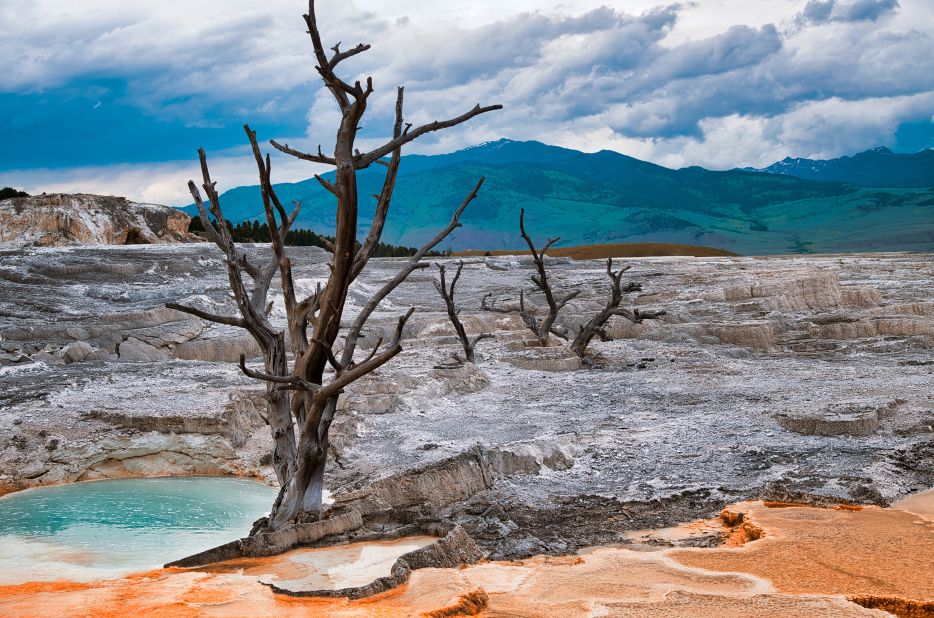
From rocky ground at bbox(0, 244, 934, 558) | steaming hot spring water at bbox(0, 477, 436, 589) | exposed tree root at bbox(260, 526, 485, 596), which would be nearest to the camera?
exposed tree root at bbox(260, 526, 485, 596)

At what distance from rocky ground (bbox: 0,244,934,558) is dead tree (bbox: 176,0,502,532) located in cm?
101

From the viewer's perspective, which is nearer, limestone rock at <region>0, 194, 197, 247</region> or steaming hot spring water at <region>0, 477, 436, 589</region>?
steaming hot spring water at <region>0, 477, 436, 589</region>

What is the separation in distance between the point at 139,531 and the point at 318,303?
3.27 meters

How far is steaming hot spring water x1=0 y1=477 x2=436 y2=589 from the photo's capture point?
21.8ft

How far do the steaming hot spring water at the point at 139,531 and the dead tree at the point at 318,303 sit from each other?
859 millimetres

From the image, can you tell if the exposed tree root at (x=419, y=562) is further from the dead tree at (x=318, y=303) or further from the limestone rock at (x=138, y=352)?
the limestone rock at (x=138, y=352)

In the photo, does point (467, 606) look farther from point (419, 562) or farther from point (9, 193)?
point (9, 193)

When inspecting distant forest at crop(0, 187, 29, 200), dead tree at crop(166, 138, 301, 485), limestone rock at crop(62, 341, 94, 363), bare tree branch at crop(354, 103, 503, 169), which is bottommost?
limestone rock at crop(62, 341, 94, 363)

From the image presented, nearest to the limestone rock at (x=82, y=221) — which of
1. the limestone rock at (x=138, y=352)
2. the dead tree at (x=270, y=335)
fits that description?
the limestone rock at (x=138, y=352)

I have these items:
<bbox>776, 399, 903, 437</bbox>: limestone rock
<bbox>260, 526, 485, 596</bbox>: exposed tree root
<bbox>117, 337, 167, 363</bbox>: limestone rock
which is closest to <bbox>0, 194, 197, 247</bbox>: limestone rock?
<bbox>117, 337, 167, 363</bbox>: limestone rock

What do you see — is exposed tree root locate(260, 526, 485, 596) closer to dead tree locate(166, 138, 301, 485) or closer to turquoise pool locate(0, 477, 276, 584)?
dead tree locate(166, 138, 301, 485)

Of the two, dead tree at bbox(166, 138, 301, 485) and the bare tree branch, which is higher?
the bare tree branch

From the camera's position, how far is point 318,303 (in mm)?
7852

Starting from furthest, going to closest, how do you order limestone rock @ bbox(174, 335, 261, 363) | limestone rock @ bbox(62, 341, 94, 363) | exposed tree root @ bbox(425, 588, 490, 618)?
1. limestone rock @ bbox(174, 335, 261, 363)
2. limestone rock @ bbox(62, 341, 94, 363)
3. exposed tree root @ bbox(425, 588, 490, 618)
